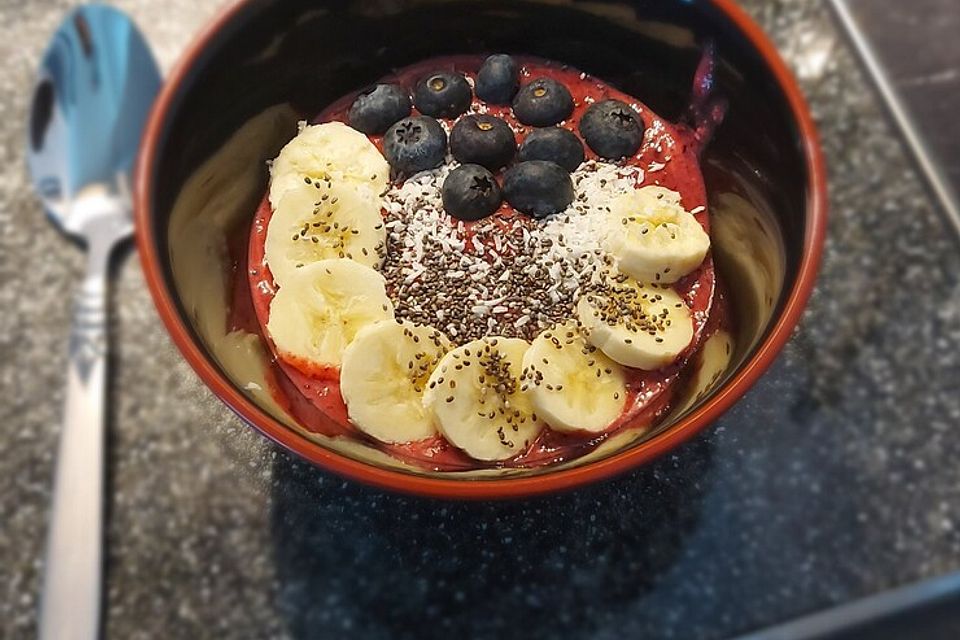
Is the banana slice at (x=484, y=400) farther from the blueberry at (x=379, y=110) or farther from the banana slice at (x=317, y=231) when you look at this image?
the blueberry at (x=379, y=110)

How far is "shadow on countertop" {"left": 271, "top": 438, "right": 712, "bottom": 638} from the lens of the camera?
38.2 inches

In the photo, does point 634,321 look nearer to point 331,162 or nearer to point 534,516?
point 534,516

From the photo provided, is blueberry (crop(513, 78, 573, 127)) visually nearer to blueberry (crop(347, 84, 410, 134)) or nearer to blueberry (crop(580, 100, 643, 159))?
blueberry (crop(580, 100, 643, 159))

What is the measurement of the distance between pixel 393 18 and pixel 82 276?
507 mm

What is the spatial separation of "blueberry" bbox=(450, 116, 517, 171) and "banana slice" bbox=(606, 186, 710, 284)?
0.14 m

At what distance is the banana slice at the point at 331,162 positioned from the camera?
42.0 inches

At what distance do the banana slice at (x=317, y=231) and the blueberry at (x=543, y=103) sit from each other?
0.84 ft

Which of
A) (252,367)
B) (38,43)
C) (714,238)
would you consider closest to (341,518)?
(252,367)

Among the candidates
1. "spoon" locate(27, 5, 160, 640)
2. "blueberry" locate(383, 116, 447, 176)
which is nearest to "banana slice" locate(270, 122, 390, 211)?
"blueberry" locate(383, 116, 447, 176)

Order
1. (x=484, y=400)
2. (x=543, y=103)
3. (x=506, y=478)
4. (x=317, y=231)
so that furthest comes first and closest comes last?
1. (x=543, y=103)
2. (x=317, y=231)
3. (x=484, y=400)
4. (x=506, y=478)

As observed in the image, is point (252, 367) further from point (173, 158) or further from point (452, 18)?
point (452, 18)

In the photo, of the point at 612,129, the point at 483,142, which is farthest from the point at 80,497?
the point at 612,129

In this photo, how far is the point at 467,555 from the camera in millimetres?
984

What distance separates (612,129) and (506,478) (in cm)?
48
